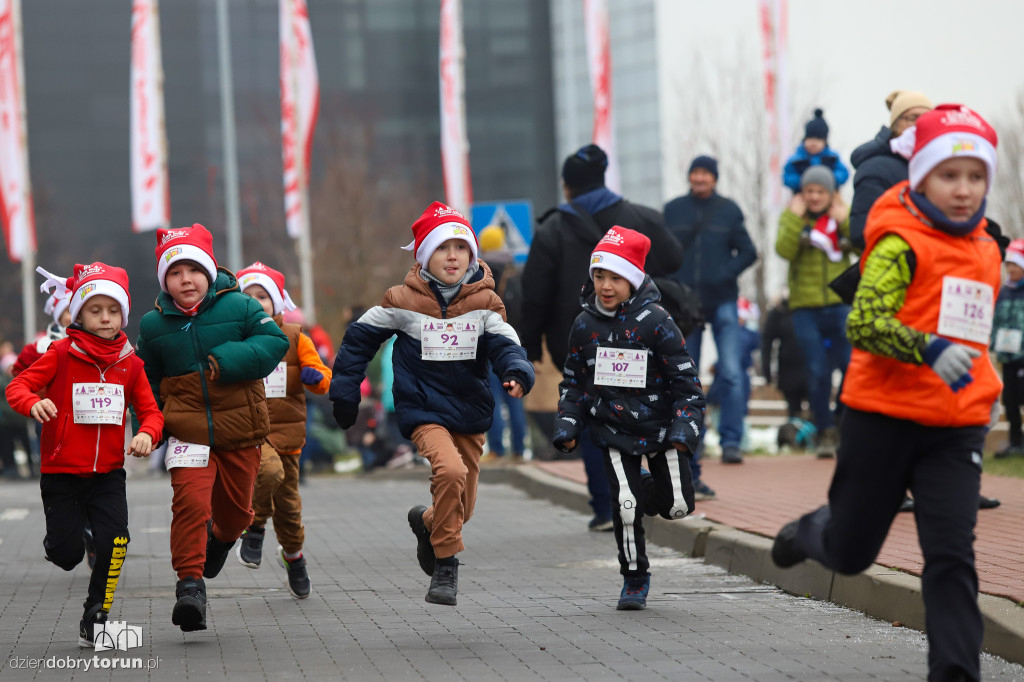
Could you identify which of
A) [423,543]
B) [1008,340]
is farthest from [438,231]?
[1008,340]

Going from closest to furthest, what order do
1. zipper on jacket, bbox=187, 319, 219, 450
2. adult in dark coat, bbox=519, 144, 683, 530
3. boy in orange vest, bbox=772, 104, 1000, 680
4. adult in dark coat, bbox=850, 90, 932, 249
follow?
1. boy in orange vest, bbox=772, 104, 1000, 680
2. zipper on jacket, bbox=187, 319, 219, 450
3. adult in dark coat, bbox=850, 90, 932, 249
4. adult in dark coat, bbox=519, 144, 683, 530

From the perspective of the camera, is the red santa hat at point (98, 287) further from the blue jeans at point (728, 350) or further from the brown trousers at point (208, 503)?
the blue jeans at point (728, 350)

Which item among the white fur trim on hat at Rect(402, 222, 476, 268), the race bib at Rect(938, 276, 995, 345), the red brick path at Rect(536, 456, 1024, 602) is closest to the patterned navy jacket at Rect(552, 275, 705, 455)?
the white fur trim on hat at Rect(402, 222, 476, 268)

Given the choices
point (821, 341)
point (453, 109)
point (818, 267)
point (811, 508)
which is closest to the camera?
point (811, 508)

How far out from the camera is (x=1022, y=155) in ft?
93.0

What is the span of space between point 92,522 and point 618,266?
2623mm

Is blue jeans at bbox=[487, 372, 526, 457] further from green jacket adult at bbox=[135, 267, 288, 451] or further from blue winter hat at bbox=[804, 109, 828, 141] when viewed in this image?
green jacket adult at bbox=[135, 267, 288, 451]

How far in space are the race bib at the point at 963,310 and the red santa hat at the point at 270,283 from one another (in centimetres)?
440

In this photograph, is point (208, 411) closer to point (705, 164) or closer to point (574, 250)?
point (574, 250)

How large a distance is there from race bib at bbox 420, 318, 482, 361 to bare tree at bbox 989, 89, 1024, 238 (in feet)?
72.1

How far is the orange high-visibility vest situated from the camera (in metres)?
5.02

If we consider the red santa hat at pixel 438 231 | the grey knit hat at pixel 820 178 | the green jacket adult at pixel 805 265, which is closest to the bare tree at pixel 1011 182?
the green jacket adult at pixel 805 265

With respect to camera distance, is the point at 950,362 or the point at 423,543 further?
the point at 423,543

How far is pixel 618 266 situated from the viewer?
24.3ft
